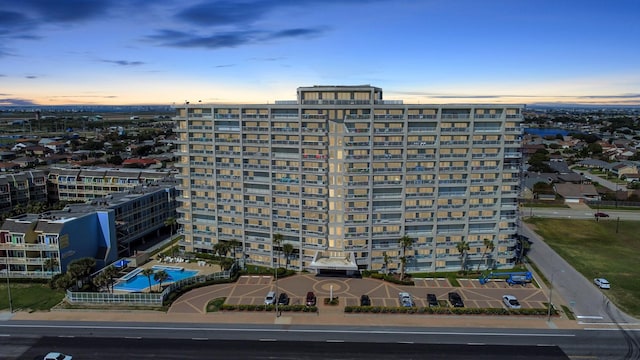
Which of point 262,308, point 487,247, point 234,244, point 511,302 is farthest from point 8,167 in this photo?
point 511,302

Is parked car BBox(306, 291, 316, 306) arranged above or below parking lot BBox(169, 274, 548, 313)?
above

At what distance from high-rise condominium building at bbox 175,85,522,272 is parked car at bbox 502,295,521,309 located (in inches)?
571

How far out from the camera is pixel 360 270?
303 ft

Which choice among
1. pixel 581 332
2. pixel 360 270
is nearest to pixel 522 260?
pixel 581 332

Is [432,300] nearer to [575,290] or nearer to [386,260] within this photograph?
[386,260]

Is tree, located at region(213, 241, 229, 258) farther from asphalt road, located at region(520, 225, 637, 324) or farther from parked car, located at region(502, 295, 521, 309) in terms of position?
asphalt road, located at region(520, 225, 637, 324)

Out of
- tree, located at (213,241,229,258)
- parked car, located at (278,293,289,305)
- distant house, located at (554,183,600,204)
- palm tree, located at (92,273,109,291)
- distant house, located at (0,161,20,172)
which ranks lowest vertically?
parked car, located at (278,293,289,305)

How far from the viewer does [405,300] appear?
77000mm

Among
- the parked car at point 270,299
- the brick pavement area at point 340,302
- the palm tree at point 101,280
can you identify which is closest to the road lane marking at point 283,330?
the brick pavement area at point 340,302

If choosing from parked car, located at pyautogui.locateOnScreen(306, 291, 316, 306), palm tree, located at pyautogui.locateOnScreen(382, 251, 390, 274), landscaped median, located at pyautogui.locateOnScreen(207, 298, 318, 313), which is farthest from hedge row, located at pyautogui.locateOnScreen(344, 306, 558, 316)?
palm tree, located at pyautogui.locateOnScreen(382, 251, 390, 274)

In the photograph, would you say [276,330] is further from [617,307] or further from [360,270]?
[617,307]

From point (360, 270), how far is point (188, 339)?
40.2m

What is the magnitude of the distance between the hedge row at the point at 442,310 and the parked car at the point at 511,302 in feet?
4.92

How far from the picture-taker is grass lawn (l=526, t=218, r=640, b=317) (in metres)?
85.3
